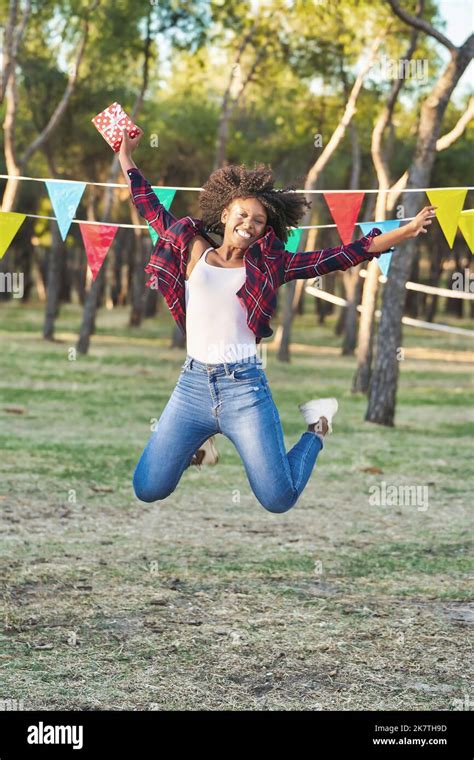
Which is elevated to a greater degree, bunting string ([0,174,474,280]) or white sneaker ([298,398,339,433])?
bunting string ([0,174,474,280])

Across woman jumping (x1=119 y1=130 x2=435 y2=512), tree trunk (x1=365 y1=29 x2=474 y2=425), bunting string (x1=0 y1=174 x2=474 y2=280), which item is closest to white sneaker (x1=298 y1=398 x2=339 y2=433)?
woman jumping (x1=119 y1=130 x2=435 y2=512)

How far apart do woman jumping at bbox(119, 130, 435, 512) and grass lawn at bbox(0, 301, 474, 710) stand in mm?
869

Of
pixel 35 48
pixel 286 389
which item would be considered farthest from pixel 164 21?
pixel 286 389

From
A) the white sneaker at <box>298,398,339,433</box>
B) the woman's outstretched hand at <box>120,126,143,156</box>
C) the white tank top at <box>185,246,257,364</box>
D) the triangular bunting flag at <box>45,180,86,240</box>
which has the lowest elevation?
the white sneaker at <box>298,398,339,433</box>

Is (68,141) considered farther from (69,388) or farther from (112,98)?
(69,388)

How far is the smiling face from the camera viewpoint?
5.18m

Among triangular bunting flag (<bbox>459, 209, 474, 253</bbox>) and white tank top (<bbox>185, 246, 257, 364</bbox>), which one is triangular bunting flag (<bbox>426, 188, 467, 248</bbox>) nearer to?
triangular bunting flag (<bbox>459, 209, 474, 253</bbox>)

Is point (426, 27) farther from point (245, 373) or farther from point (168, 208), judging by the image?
point (245, 373)

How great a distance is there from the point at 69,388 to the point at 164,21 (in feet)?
30.2

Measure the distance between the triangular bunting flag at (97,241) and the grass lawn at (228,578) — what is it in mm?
2016

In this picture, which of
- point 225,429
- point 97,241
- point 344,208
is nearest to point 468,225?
point 344,208

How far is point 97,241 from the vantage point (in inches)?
336

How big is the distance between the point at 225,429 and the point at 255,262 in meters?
0.80

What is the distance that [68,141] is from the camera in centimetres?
3108
